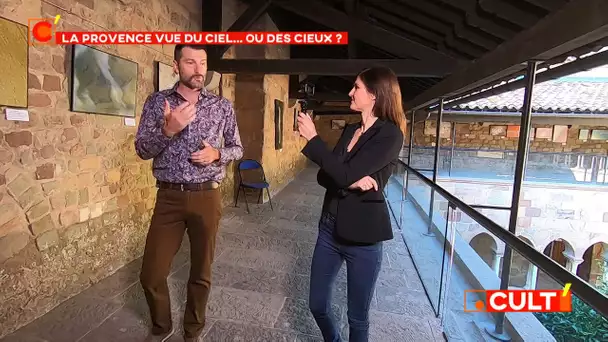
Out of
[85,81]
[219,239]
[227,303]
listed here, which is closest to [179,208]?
[227,303]

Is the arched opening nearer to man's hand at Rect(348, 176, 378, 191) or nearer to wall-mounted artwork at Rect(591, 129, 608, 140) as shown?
man's hand at Rect(348, 176, 378, 191)

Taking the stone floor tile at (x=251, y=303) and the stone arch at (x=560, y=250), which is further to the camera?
the stone arch at (x=560, y=250)

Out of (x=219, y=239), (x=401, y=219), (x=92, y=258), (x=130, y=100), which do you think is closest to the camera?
(x=92, y=258)

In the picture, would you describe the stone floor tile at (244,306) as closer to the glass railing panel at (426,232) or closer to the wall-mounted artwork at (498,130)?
the glass railing panel at (426,232)

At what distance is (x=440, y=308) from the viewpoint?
7.87ft

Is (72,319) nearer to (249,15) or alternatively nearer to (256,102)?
(249,15)

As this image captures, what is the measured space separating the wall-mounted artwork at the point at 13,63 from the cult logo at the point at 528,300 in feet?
8.26

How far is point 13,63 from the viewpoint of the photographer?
1.87 meters

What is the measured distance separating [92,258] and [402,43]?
3669mm

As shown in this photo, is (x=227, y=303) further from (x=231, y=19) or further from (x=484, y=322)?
(x=231, y=19)

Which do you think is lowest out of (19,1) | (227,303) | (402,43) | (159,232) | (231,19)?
(227,303)

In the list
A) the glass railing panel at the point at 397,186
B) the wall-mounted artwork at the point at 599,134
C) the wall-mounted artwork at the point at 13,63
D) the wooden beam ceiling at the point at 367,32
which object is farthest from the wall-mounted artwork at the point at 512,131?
the wall-mounted artwork at the point at 13,63

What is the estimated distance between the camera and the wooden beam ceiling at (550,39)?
159 centimetres

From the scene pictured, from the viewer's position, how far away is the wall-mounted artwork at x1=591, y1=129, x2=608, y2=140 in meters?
10.3
